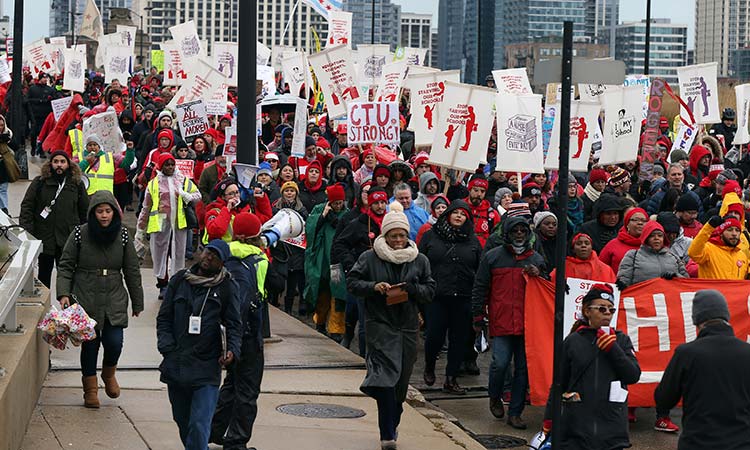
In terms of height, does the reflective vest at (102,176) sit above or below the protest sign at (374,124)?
below

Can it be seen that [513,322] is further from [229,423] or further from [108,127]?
[108,127]

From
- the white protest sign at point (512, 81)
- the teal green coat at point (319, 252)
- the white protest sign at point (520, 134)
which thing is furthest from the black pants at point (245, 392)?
the white protest sign at point (512, 81)

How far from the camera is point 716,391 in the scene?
24.7 ft

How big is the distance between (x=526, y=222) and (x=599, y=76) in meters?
2.75

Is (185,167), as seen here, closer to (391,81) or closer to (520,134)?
(520,134)

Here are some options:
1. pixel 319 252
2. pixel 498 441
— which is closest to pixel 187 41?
pixel 319 252

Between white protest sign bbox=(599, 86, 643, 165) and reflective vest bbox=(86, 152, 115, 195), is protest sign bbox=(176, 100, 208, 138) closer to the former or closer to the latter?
reflective vest bbox=(86, 152, 115, 195)

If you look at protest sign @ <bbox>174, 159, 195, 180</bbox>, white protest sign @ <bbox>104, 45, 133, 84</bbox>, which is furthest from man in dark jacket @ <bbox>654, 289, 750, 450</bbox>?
white protest sign @ <bbox>104, 45, 133, 84</bbox>

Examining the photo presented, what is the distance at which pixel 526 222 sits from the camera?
11.6 m

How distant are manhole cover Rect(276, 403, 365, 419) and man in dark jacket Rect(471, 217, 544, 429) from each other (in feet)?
4.04

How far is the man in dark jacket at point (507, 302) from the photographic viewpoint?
1152cm

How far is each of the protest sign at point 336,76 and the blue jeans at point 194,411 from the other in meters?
14.4

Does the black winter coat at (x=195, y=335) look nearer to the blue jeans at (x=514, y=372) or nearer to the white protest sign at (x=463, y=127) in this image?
Answer: the blue jeans at (x=514, y=372)

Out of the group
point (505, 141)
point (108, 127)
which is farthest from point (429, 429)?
point (108, 127)
